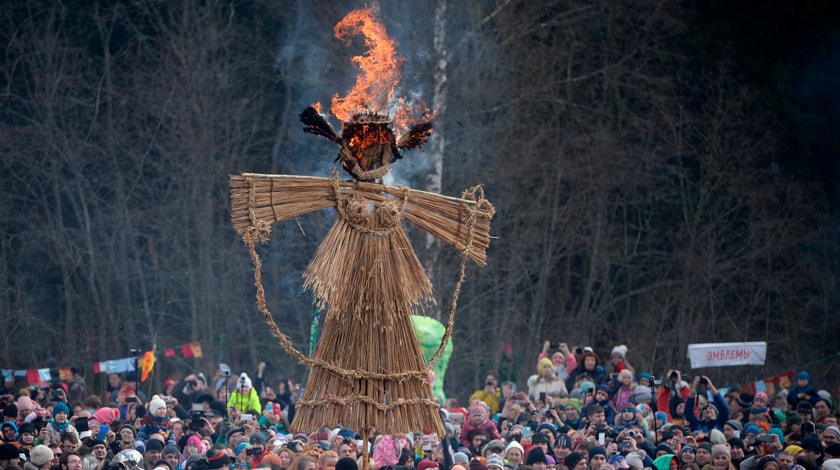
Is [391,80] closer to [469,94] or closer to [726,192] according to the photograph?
[469,94]

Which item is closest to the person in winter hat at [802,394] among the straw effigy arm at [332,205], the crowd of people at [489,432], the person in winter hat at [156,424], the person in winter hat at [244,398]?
the crowd of people at [489,432]

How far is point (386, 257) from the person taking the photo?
26.5 ft

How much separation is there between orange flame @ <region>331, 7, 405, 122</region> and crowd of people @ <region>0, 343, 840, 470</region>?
3.60 meters

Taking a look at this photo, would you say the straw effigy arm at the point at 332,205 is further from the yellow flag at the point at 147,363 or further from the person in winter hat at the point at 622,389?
the yellow flag at the point at 147,363

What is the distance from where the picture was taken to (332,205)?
26.5 feet

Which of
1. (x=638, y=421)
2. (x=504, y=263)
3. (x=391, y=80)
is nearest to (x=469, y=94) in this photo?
(x=504, y=263)

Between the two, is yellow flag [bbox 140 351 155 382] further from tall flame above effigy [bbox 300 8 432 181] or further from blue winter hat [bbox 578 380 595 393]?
tall flame above effigy [bbox 300 8 432 181]

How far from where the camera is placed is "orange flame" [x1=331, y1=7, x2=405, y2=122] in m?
8.41

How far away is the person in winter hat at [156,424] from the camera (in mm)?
14375

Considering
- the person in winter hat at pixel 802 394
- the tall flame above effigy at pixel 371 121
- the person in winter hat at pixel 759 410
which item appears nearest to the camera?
the tall flame above effigy at pixel 371 121

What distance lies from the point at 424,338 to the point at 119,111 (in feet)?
38.6

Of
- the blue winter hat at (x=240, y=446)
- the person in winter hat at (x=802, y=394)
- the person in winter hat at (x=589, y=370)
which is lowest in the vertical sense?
the blue winter hat at (x=240, y=446)

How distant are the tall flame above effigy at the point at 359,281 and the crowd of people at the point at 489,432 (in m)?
2.89

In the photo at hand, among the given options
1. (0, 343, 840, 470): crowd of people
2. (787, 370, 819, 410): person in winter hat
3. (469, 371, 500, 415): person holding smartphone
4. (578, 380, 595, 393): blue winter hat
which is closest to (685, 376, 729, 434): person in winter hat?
(0, 343, 840, 470): crowd of people
